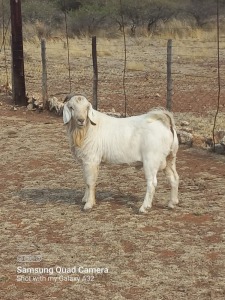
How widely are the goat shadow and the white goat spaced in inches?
13.7

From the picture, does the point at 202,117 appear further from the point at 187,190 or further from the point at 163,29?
the point at 163,29

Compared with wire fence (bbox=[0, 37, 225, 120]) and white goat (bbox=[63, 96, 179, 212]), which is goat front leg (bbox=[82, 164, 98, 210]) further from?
wire fence (bbox=[0, 37, 225, 120])

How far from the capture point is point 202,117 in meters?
13.7

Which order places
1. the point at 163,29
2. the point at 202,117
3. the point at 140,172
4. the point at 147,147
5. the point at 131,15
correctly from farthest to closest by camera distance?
the point at 131,15 → the point at 163,29 → the point at 202,117 → the point at 140,172 → the point at 147,147

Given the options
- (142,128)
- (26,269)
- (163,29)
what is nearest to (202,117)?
(142,128)

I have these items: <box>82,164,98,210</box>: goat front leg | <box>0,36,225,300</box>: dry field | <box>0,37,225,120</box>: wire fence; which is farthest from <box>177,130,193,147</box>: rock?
<box>82,164,98,210</box>: goat front leg

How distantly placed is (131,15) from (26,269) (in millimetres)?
34115

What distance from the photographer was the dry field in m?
5.55

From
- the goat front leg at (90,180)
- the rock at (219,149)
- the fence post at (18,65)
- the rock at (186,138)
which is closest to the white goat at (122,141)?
the goat front leg at (90,180)

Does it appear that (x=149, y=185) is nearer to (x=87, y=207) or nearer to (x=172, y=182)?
(x=172, y=182)

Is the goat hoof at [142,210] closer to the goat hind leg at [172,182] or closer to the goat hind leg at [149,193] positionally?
the goat hind leg at [149,193]

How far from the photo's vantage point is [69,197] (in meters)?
A: 8.16

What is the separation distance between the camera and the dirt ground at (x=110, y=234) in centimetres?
554

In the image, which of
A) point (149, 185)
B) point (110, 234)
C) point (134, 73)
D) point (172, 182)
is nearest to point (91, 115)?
point (149, 185)
